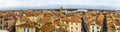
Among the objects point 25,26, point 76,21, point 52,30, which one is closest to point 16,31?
point 25,26

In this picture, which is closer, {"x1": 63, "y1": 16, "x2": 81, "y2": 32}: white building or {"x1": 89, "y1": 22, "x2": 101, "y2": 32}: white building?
{"x1": 63, "y1": 16, "x2": 81, "y2": 32}: white building

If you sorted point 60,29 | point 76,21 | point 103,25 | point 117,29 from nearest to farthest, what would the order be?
point 60,29, point 117,29, point 76,21, point 103,25

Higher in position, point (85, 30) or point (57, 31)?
point (57, 31)

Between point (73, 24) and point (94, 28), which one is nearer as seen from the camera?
point (94, 28)

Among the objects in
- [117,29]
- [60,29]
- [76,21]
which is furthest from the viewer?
[76,21]

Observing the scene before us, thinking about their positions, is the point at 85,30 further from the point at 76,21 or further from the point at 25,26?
the point at 25,26

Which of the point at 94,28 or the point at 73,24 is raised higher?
the point at 73,24

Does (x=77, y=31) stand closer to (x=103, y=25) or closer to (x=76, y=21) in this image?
(x=76, y=21)

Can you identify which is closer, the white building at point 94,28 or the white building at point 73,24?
the white building at point 73,24

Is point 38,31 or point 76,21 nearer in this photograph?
point 38,31
